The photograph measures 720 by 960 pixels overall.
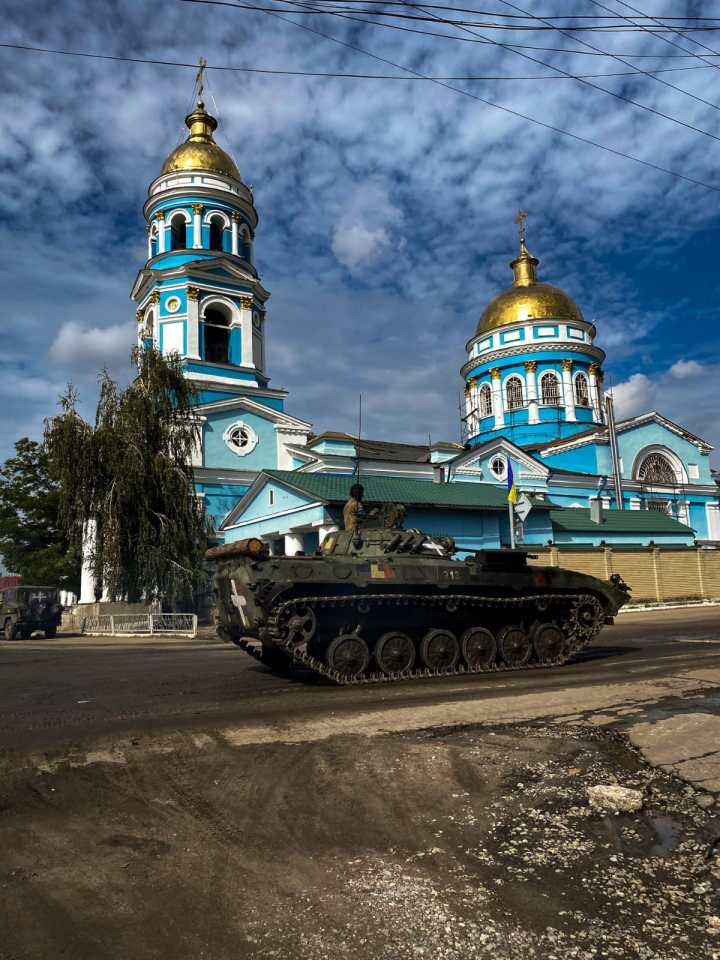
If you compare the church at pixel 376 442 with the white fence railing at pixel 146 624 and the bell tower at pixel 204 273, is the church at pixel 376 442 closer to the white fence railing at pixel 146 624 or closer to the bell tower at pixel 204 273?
the bell tower at pixel 204 273

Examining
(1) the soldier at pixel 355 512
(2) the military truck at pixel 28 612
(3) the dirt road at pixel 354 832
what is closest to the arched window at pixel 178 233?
(2) the military truck at pixel 28 612

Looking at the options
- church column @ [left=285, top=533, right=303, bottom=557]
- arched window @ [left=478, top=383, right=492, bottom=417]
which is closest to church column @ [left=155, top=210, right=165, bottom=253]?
church column @ [left=285, top=533, right=303, bottom=557]

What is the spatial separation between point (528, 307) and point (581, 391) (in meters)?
6.38

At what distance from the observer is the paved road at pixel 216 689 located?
278 inches

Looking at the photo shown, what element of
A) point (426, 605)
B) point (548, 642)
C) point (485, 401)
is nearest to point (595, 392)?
point (485, 401)

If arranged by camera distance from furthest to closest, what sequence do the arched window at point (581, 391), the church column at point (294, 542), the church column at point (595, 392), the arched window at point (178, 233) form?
the church column at point (595, 392)
the arched window at point (581, 391)
the arched window at point (178, 233)
the church column at point (294, 542)

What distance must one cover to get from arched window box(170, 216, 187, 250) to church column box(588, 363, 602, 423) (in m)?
25.8

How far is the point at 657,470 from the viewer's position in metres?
42.4

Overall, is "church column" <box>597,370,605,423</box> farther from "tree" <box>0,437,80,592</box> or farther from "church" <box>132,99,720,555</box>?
"tree" <box>0,437,80,592</box>

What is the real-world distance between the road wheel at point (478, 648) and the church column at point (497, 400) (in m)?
36.6

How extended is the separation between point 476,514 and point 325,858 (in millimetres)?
24400

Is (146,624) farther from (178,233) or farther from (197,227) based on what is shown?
(178,233)

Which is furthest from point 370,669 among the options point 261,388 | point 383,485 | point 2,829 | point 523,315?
point 523,315

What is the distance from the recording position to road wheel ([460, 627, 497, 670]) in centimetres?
1028
